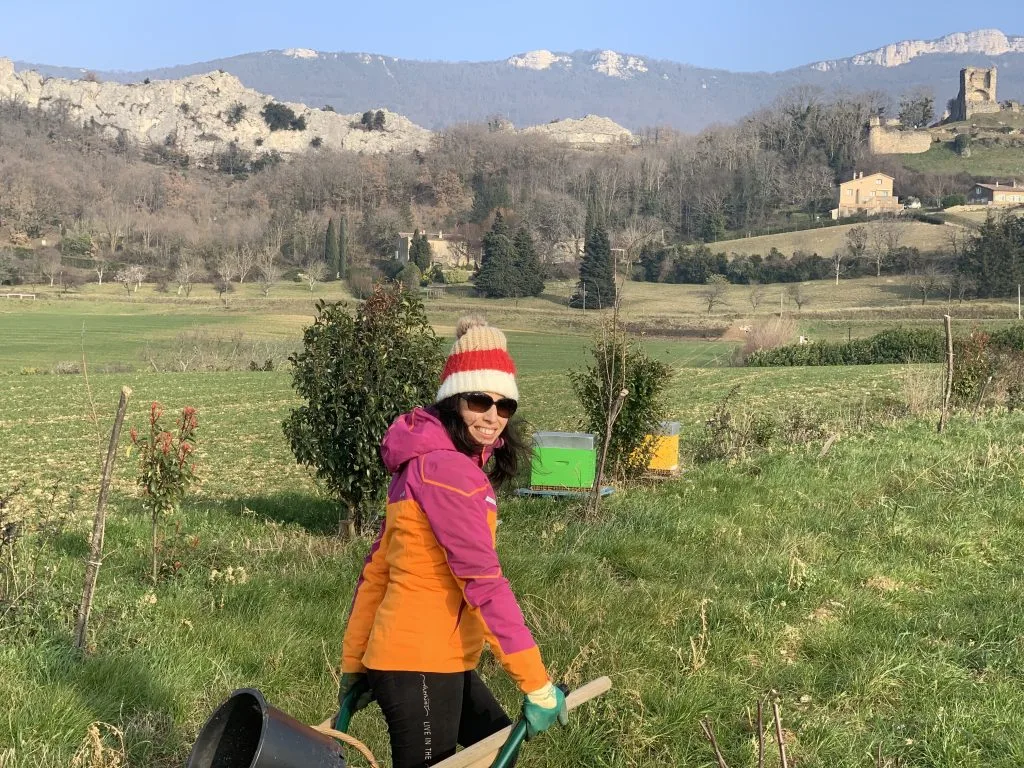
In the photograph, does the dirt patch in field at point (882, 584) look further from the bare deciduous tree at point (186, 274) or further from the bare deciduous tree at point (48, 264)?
the bare deciduous tree at point (48, 264)

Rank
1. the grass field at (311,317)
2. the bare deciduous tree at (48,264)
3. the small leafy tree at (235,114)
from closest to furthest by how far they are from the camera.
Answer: the grass field at (311,317)
the bare deciduous tree at (48,264)
the small leafy tree at (235,114)

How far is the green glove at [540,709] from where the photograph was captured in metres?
2.25

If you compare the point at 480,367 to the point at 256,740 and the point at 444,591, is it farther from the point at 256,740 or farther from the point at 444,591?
the point at 256,740

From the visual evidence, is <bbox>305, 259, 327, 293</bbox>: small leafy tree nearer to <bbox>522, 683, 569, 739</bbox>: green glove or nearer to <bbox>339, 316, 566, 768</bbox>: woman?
<bbox>339, 316, 566, 768</bbox>: woman

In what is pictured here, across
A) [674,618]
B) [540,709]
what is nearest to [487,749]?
[540,709]

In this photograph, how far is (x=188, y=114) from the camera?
582 feet

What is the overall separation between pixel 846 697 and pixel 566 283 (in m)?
85.4

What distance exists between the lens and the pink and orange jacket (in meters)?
2.31

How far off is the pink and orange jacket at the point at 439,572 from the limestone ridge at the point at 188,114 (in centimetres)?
17459

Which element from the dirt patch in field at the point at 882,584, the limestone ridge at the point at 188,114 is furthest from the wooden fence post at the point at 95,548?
the limestone ridge at the point at 188,114

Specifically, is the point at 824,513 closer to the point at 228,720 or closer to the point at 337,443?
the point at 337,443

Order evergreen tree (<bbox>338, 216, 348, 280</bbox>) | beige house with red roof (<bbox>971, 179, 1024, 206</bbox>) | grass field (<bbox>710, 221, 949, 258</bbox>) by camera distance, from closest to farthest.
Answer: grass field (<bbox>710, 221, 949, 258</bbox>)
evergreen tree (<bbox>338, 216, 348, 280</bbox>)
beige house with red roof (<bbox>971, 179, 1024, 206</bbox>)

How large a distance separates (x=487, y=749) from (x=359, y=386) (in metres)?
5.41

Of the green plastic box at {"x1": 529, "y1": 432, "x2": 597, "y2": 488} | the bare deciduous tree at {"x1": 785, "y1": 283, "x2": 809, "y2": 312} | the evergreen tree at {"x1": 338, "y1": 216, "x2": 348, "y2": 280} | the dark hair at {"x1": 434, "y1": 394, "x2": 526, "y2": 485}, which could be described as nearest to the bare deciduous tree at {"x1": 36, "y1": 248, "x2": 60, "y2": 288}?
the evergreen tree at {"x1": 338, "y1": 216, "x2": 348, "y2": 280}
